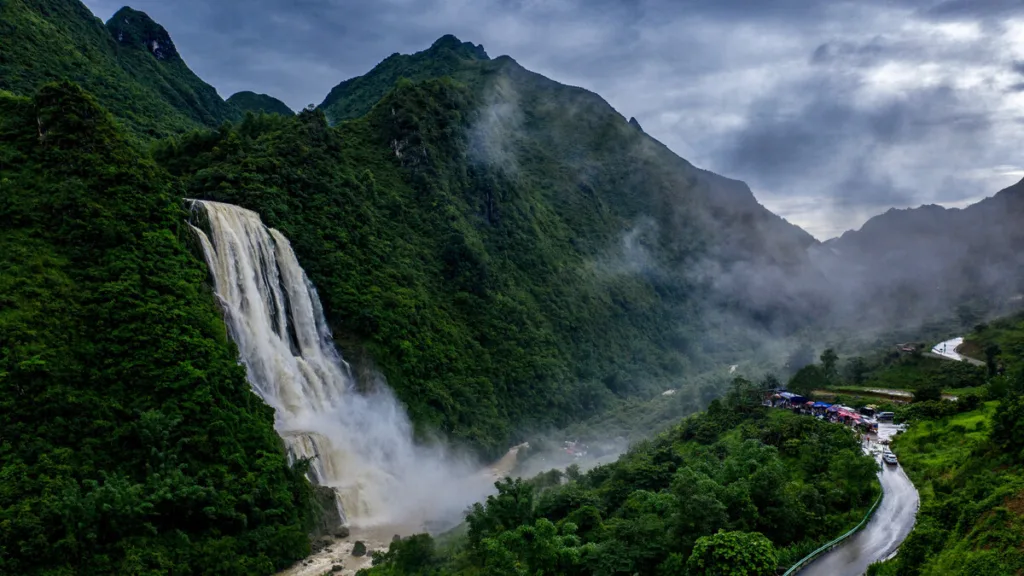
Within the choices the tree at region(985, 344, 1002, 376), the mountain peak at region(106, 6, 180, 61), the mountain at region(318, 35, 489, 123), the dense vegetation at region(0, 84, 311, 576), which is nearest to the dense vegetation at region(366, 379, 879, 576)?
the dense vegetation at region(0, 84, 311, 576)

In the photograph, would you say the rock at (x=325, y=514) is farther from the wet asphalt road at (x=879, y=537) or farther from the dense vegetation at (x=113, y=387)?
the wet asphalt road at (x=879, y=537)

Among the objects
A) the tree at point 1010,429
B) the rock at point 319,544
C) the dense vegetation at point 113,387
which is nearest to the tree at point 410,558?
the rock at point 319,544

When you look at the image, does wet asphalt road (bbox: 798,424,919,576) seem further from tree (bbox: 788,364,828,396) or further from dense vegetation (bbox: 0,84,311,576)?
tree (bbox: 788,364,828,396)

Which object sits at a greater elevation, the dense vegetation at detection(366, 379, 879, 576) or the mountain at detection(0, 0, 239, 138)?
the mountain at detection(0, 0, 239, 138)

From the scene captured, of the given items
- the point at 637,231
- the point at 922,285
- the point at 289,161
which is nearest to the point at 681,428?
the point at 289,161

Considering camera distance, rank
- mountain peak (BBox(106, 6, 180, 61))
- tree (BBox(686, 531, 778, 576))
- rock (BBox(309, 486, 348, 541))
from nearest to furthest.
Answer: tree (BBox(686, 531, 778, 576))
rock (BBox(309, 486, 348, 541))
mountain peak (BBox(106, 6, 180, 61))

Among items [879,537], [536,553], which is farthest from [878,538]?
[536,553]
